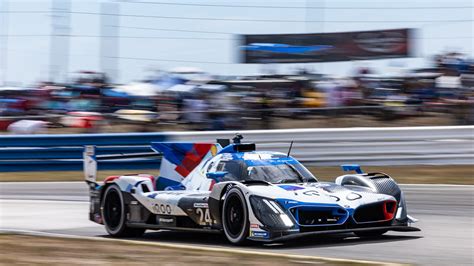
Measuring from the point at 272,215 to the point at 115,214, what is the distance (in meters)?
2.94

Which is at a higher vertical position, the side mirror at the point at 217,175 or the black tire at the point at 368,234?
the side mirror at the point at 217,175

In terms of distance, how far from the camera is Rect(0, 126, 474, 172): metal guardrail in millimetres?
16516

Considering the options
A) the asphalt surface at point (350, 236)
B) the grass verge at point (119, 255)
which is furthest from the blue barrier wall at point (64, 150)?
the grass verge at point (119, 255)

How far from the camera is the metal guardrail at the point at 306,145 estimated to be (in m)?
16.5

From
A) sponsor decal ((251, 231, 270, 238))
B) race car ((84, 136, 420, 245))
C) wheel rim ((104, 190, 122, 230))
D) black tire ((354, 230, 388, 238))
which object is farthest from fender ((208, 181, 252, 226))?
wheel rim ((104, 190, 122, 230))

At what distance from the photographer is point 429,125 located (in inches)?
672

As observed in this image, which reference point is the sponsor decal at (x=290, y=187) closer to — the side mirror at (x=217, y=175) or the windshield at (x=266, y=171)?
the windshield at (x=266, y=171)

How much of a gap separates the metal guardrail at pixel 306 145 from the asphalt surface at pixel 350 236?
1.76 m

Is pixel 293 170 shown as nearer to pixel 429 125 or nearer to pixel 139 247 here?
pixel 139 247

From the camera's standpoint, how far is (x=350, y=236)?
29.1ft

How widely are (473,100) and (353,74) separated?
9.68 feet

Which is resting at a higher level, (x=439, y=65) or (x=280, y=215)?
(x=439, y=65)

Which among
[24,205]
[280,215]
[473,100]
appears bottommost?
[24,205]

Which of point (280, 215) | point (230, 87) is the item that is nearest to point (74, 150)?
point (230, 87)
